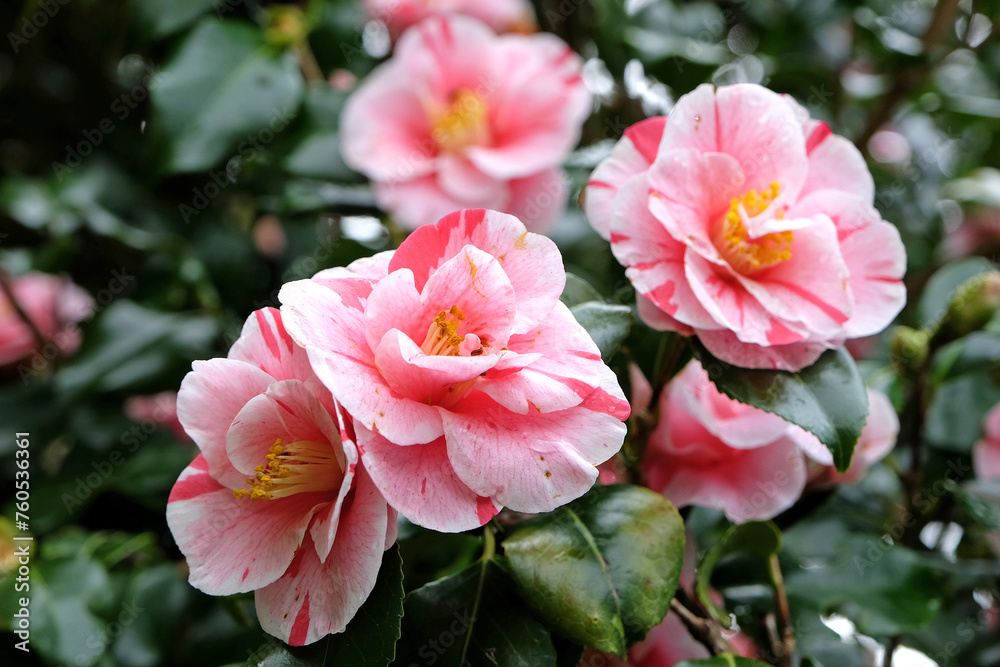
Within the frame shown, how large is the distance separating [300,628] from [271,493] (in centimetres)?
8

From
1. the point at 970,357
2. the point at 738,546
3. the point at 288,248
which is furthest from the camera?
the point at 288,248

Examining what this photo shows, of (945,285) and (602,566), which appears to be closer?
(602,566)

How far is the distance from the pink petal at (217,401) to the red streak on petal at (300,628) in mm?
93

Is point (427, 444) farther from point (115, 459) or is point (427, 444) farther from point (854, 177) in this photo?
point (115, 459)

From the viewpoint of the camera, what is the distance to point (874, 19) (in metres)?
1.22

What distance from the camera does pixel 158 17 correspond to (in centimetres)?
102

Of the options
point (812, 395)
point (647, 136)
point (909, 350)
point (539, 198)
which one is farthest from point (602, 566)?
point (539, 198)

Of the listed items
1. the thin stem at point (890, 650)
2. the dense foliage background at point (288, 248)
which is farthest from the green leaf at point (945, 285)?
the thin stem at point (890, 650)

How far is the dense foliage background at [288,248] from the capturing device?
79cm

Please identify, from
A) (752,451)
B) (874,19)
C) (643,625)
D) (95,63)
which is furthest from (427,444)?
(95,63)

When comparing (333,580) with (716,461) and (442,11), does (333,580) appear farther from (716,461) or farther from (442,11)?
(442,11)

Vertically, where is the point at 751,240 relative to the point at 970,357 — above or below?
above

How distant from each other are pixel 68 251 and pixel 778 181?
107 cm

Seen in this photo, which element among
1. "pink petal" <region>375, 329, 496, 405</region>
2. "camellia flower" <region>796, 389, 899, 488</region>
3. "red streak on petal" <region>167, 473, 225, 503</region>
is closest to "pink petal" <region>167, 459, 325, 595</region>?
"red streak on petal" <region>167, 473, 225, 503</region>
